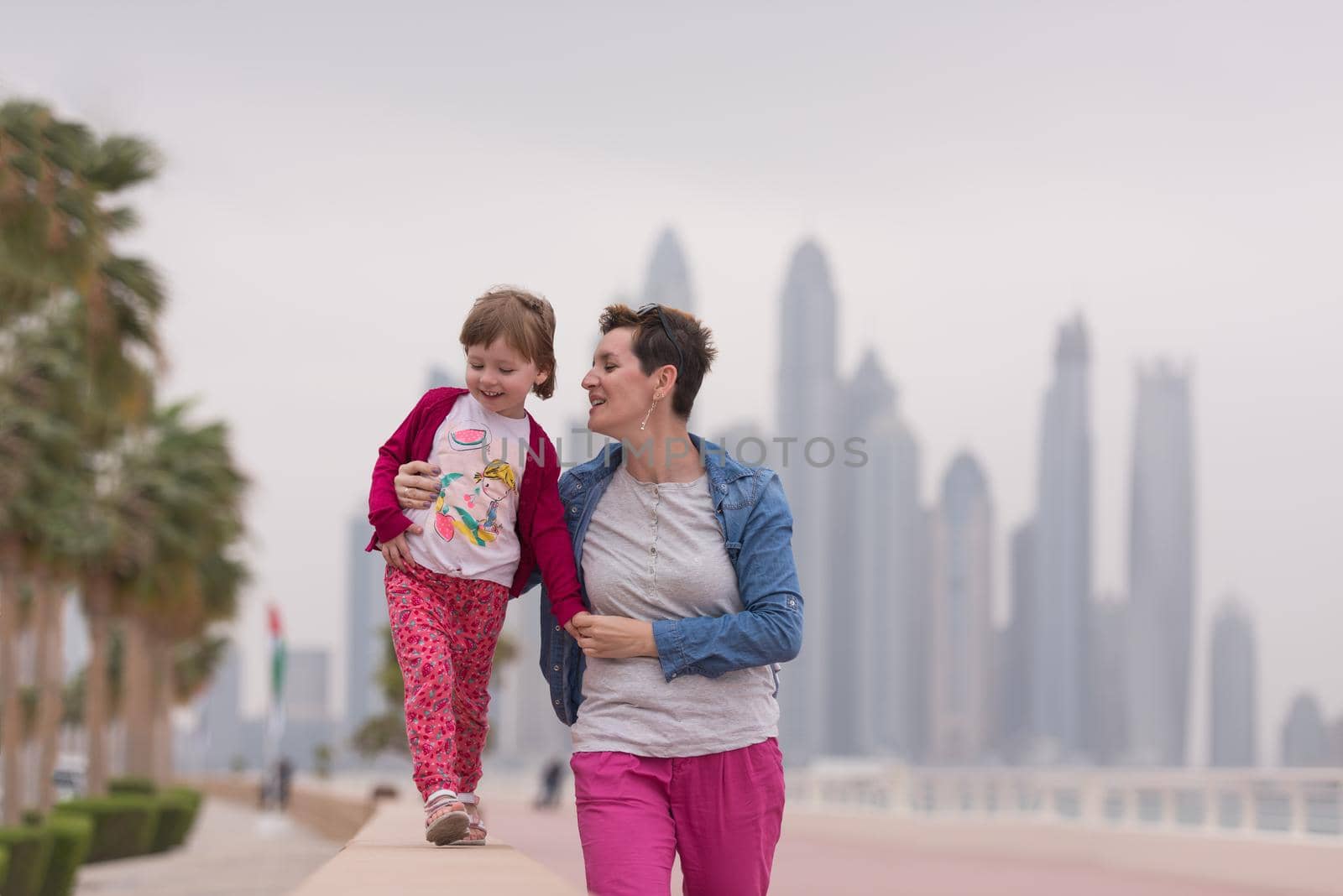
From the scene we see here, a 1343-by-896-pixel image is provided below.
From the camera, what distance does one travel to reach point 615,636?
386 cm

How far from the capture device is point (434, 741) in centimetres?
396

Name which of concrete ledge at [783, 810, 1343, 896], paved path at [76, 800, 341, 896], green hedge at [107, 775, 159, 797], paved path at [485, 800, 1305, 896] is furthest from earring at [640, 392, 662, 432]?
green hedge at [107, 775, 159, 797]

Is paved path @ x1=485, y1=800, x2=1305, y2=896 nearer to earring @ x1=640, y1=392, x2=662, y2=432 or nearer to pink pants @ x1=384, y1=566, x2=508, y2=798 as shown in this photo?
pink pants @ x1=384, y1=566, x2=508, y2=798

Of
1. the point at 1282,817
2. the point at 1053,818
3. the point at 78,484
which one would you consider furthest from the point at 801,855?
the point at 78,484

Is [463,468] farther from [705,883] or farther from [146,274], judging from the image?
[146,274]

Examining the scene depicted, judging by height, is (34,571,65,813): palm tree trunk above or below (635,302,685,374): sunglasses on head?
below

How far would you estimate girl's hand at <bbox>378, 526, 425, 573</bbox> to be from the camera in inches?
159

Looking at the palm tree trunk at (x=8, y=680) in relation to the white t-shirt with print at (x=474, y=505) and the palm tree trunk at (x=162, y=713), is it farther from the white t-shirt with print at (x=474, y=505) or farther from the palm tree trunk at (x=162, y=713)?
the white t-shirt with print at (x=474, y=505)

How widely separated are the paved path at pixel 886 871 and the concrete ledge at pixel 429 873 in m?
8.17

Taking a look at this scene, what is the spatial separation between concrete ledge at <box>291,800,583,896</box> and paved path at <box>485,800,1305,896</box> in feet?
26.8

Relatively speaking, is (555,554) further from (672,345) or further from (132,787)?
(132,787)

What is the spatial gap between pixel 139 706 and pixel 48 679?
1116cm

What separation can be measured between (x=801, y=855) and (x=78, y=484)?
1214cm

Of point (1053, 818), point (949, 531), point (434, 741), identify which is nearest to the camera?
point (434, 741)
